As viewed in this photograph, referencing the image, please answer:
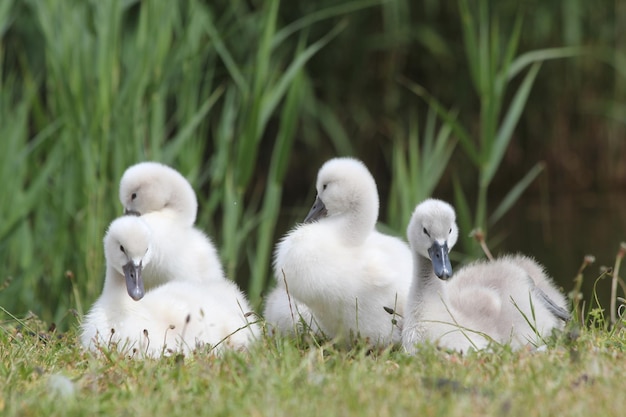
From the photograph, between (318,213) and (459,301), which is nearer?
(459,301)

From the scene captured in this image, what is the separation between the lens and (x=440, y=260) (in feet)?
14.1

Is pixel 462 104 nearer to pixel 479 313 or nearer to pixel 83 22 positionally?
pixel 83 22

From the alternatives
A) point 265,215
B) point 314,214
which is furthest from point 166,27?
point 314,214

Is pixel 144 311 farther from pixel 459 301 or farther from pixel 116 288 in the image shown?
pixel 459 301

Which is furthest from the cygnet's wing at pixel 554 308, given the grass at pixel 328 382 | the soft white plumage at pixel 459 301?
the grass at pixel 328 382

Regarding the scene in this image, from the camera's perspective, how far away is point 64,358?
4129 mm

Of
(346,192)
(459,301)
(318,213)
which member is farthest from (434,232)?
(318,213)

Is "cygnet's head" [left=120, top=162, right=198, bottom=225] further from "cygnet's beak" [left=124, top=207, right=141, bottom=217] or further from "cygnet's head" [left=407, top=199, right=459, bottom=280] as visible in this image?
"cygnet's head" [left=407, top=199, right=459, bottom=280]

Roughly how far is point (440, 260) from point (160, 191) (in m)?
1.79

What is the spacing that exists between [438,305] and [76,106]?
2.73 m

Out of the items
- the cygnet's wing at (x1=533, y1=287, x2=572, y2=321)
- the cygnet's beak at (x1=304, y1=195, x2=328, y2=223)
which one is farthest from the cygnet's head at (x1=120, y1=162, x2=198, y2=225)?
the cygnet's wing at (x1=533, y1=287, x2=572, y2=321)

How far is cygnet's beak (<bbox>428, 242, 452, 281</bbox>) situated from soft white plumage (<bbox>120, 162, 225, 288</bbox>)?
4.58 ft

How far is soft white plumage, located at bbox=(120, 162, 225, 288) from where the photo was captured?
212 inches

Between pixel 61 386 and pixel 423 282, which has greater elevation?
pixel 423 282
